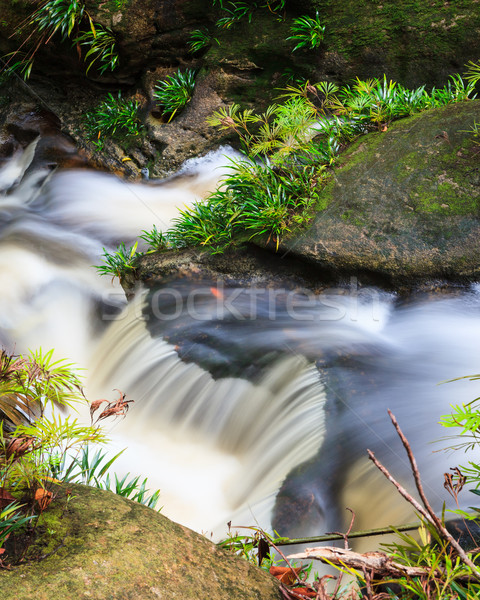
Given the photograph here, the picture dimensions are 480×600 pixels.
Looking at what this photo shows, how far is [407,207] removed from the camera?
3.89m

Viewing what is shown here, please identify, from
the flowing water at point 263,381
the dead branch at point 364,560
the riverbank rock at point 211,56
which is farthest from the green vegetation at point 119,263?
the dead branch at point 364,560

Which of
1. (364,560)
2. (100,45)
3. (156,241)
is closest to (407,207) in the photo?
(156,241)

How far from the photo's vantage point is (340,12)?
17.6ft

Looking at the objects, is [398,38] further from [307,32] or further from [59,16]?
[59,16]

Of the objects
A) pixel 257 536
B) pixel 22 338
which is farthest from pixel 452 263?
pixel 22 338

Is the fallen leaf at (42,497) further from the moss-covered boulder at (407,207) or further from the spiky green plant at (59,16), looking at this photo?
the spiky green plant at (59,16)

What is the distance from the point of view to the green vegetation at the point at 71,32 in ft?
20.0

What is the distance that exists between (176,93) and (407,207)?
350 cm

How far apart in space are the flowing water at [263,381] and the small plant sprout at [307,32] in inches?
121

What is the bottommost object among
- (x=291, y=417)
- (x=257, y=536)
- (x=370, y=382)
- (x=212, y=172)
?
(x=257, y=536)

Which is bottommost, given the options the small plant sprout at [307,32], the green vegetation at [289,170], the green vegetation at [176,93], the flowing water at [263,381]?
the flowing water at [263,381]

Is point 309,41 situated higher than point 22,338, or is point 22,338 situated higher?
point 309,41

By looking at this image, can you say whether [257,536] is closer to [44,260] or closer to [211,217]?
[211,217]

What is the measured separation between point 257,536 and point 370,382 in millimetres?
1284
